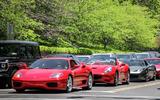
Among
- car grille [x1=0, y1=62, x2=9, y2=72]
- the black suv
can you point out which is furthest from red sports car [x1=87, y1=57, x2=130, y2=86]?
car grille [x1=0, y1=62, x2=9, y2=72]

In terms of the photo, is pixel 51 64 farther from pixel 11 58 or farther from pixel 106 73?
pixel 106 73

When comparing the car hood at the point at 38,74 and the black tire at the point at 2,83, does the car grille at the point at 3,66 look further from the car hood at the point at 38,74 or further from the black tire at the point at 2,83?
the car hood at the point at 38,74

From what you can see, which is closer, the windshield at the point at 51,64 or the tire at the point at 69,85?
the tire at the point at 69,85

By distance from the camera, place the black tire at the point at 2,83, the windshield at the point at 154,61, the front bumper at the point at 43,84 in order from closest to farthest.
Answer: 1. the front bumper at the point at 43,84
2. the black tire at the point at 2,83
3. the windshield at the point at 154,61

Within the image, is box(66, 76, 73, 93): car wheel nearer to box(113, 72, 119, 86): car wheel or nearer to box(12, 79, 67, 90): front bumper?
box(12, 79, 67, 90): front bumper

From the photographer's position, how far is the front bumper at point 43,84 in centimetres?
1861

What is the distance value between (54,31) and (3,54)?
24581 millimetres

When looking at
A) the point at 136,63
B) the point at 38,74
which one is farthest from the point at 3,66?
the point at 136,63

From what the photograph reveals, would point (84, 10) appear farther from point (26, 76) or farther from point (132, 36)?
point (26, 76)

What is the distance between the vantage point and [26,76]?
1883cm

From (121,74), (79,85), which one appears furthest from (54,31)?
(79,85)

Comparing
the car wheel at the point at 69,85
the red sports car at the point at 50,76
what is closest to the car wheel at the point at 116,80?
the red sports car at the point at 50,76

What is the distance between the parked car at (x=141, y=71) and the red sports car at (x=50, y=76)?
9.13m

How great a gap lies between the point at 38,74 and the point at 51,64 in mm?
1241
